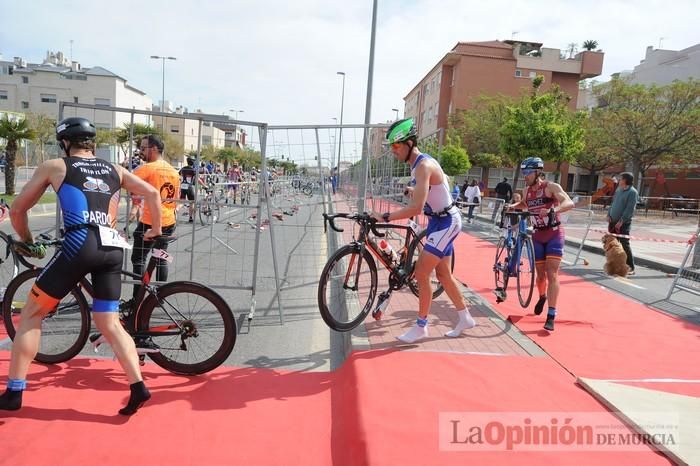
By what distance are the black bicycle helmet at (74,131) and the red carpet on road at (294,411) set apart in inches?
71.0

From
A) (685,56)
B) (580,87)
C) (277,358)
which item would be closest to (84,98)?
(580,87)

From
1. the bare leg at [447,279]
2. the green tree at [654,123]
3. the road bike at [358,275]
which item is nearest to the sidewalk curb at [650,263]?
the bare leg at [447,279]

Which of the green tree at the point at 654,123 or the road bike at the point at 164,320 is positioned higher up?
the green tree at the point at 654,123

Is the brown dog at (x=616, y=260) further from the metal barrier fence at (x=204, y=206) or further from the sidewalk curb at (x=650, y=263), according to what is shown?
the metal barrier fence at (x=204, y=206)

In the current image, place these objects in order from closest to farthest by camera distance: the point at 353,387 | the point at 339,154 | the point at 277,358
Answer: the point at 353,387 → the point at 277,358 → the point at 339,154

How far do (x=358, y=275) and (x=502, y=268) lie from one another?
246 centimetres

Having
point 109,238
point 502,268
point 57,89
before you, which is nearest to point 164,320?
point 109,238

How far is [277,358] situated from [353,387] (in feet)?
3.46

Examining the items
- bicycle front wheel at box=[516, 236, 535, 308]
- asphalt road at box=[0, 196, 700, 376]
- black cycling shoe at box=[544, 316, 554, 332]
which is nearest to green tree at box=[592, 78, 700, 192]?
asphalt road at box=[0, 196, 700, 376]

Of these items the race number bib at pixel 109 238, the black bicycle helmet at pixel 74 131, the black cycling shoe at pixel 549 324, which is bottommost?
the black cycling shoe at pixel 549 324

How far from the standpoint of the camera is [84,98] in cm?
5303

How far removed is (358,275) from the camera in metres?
4.64

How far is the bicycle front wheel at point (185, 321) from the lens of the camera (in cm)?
361

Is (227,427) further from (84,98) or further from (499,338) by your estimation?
(84,98)
